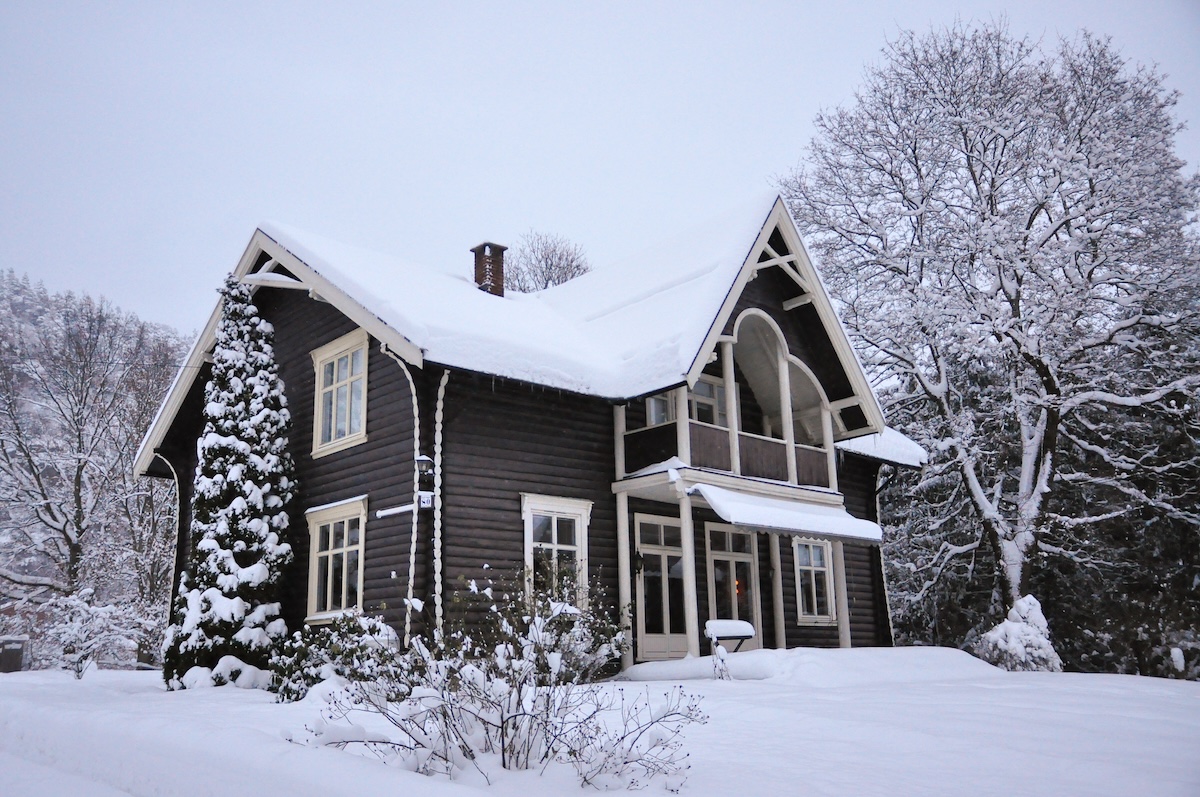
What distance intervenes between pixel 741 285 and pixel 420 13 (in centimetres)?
16527

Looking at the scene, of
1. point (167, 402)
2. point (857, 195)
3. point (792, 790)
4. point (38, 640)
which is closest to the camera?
point (792, 790)

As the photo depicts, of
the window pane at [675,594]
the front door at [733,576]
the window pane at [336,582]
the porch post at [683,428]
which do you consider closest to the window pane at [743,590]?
the front door at [733,576]

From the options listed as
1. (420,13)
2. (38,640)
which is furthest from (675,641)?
(420,13)

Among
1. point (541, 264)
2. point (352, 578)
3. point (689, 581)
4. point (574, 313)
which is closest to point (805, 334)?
point (574, 313)

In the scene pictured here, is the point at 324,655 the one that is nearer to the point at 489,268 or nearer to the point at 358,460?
the point at 358,460

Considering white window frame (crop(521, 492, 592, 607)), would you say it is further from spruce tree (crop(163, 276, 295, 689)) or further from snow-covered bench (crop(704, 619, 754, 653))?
spruce tree (crop(163, 276, 295, 689))

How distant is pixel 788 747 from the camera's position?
257 inches

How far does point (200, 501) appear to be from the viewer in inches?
542

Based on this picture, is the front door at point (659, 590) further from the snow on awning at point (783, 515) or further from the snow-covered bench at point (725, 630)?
the snow-covered bench at point (725, 630)

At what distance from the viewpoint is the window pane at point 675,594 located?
15.1 m

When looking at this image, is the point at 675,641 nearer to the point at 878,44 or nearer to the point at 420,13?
the point at 878,44

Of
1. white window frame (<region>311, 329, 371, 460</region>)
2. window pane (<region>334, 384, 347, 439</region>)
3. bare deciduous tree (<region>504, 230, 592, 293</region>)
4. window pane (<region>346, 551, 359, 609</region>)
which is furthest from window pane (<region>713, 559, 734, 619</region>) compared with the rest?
bare deciduous tree (<region>504, 230, 592, 293</region>)

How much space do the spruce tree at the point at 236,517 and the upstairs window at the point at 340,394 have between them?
0.58m

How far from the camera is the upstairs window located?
46.5ft
